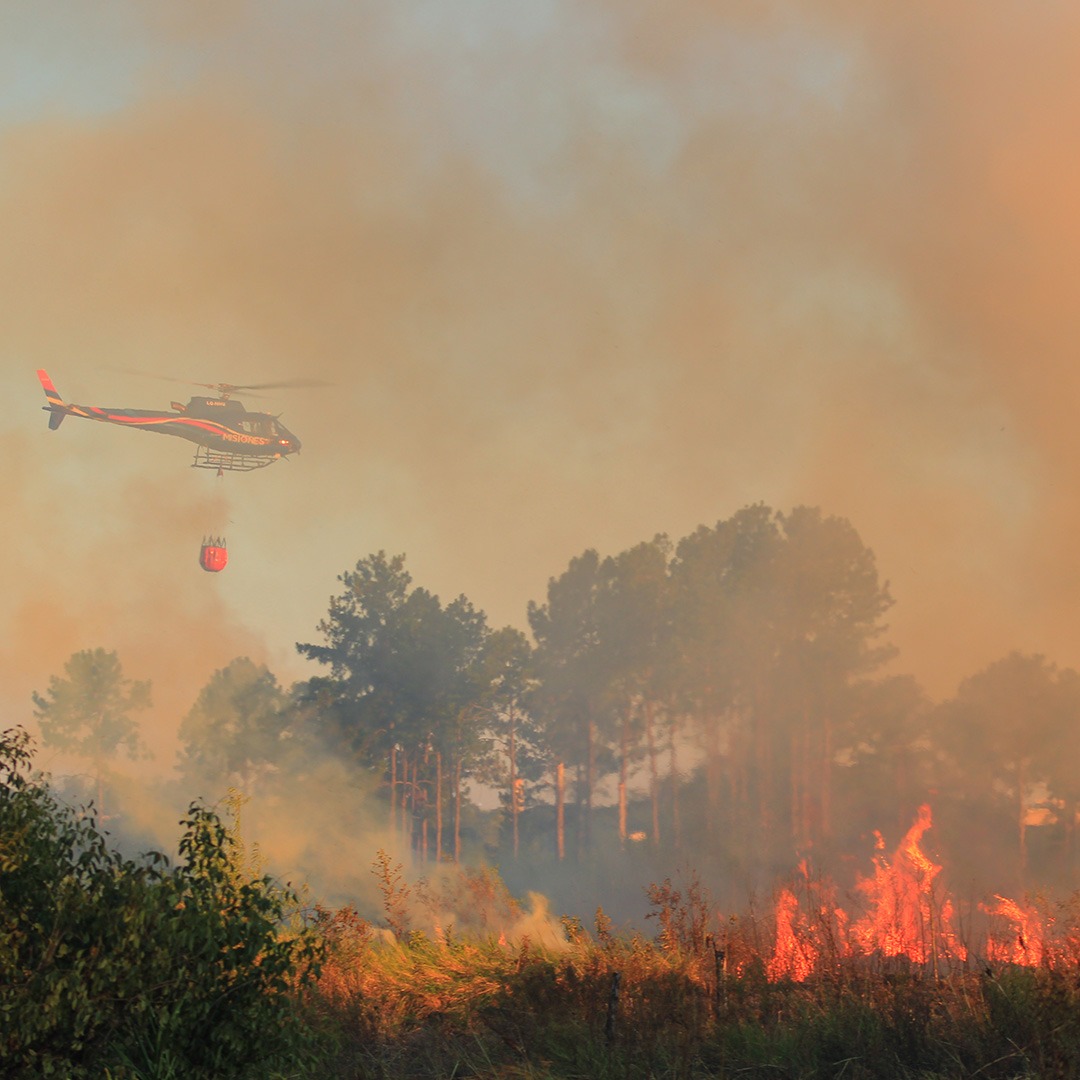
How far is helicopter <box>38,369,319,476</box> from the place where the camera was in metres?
72.9

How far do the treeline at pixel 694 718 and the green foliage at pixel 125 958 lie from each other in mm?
52357

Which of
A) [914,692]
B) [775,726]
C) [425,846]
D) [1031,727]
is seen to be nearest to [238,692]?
[425,846]

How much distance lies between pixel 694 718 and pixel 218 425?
109 ft

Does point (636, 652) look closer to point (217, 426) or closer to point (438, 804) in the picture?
point (438, 804)

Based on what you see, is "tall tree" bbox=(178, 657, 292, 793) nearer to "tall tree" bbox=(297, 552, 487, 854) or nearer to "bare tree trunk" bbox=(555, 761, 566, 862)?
"tall tree" bbox=(297, 552, 487, 854)

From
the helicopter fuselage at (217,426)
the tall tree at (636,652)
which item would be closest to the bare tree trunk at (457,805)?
the tall tree at (636,652)

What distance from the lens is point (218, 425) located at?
7344 cm

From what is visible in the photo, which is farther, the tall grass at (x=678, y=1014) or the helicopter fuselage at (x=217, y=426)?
the helicopter fuselage at (x=217, y=426)

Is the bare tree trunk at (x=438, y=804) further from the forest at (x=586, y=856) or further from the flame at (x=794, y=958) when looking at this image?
the flame at (x=794, y=958)

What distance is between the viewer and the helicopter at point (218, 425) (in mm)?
72938

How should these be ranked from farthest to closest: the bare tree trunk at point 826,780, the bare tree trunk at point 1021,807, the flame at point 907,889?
the bare tree trunk at point 826,780, the bare tree trunk at point 1021,807, the flame at point 907,889

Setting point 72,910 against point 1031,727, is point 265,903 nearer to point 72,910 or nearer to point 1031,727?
point 72,910

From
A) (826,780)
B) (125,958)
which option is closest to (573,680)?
(826,780)

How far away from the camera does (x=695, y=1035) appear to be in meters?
12.4
